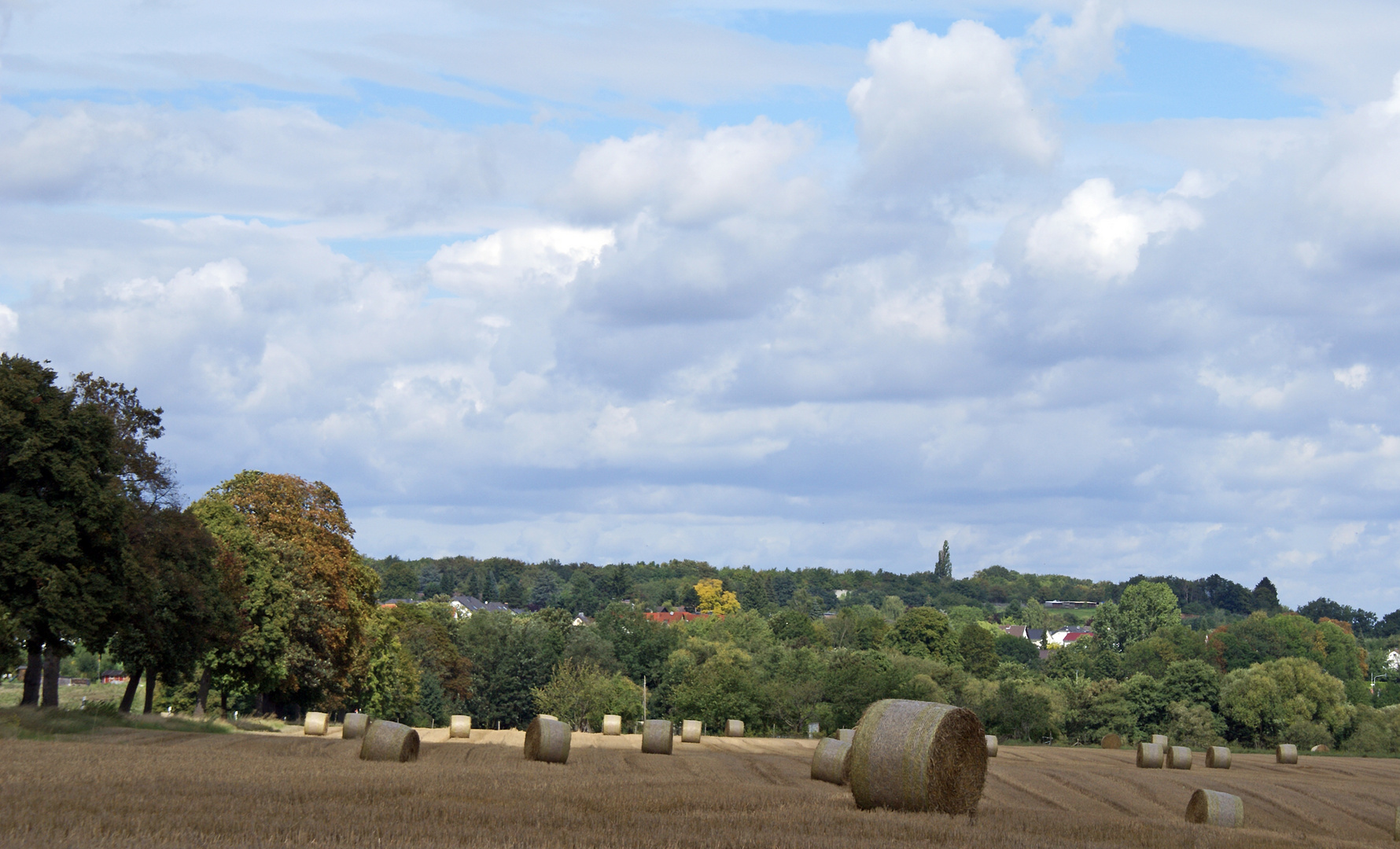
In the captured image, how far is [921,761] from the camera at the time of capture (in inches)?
871

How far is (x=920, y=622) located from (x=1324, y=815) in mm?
127594

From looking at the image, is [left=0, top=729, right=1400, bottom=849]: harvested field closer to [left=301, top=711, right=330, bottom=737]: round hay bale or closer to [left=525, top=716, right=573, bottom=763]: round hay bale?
[left=525, top=716, right=573, bottom=763]: round hay bale

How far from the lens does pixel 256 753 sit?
1339 inches

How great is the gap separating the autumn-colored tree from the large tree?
18223 millimetres

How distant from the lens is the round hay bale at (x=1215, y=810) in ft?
82.5

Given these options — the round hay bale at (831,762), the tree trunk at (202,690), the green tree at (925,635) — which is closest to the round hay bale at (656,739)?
the round hay bale at (831,762)

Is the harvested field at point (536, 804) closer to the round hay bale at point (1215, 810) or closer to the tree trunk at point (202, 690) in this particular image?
the round hay bale at point (1215, 810)

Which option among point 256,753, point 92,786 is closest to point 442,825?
point 92,786

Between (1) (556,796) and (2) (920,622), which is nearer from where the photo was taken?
(1) (556,796)

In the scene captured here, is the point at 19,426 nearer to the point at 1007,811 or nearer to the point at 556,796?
the point at 556,796

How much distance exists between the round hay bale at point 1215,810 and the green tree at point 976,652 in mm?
130637

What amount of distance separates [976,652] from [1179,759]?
4480 inches

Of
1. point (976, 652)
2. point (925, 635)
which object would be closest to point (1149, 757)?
point (925, 635)

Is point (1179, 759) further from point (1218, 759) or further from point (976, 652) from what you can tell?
point (976, 652)
